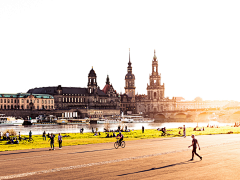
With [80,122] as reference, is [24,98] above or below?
above

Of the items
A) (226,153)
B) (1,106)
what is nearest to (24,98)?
(1,106)

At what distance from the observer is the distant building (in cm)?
18312

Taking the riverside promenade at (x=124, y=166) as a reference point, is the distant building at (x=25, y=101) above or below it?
above

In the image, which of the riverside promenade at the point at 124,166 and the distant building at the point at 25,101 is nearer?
the riverside promenade at the point at 124,166

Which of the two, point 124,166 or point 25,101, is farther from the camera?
point 25,101

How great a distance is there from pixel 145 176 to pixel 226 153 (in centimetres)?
1192

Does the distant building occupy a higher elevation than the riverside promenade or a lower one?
higher

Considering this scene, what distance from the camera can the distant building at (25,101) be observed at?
183 meters

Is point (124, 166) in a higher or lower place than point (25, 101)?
lower

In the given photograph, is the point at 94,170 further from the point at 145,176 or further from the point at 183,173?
the point at 183,173

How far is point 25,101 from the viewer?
620ft

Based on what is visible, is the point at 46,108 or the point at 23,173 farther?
the point at 46,108

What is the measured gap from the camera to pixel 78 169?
22.6 metres

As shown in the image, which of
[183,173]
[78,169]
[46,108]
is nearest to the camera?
[183,173]
